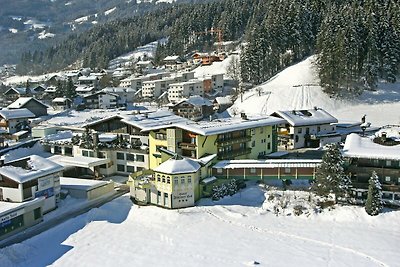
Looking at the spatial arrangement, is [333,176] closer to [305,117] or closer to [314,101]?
[305,117]

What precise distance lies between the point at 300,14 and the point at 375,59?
16.9 m

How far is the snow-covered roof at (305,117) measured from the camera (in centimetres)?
4344

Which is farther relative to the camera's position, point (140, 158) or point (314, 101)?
point (314, 101)

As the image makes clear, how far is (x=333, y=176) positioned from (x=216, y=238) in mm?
8746

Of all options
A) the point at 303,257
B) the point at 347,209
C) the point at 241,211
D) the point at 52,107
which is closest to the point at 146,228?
the point at 241,211

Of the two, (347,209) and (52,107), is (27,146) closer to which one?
(347,209)

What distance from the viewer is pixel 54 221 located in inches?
1118

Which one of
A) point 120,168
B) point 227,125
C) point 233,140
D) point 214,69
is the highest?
point 214,69

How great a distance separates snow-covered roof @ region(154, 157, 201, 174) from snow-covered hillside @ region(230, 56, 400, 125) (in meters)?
25.6

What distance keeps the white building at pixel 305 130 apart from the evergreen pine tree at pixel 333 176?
1376 cm

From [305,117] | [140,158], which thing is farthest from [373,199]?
[140,158]

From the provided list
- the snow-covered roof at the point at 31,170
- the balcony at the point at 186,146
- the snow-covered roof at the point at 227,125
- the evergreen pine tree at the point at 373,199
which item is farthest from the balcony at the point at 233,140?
the snow-covered roof at the point at 31,170

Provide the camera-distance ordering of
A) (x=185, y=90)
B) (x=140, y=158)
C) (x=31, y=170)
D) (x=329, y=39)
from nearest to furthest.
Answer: (x=31, y=170)
(x=140, y=158)
(x=329, y=39)
(x=185, y=90)

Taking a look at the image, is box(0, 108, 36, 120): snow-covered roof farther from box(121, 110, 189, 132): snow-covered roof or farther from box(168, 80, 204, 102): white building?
box(168, 80, 204, 102): white building
